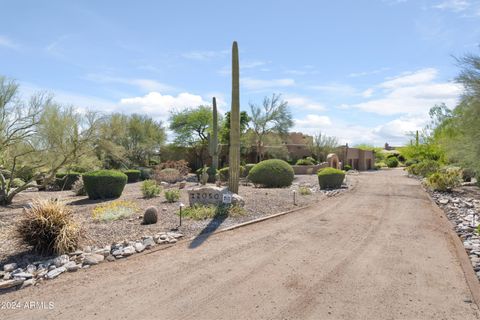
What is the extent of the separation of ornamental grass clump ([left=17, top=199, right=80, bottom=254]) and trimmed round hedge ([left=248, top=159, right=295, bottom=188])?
1236 centimetres

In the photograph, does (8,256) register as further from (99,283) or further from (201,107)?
(201,107)

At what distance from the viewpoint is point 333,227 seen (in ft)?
29.7

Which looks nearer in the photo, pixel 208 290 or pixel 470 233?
pixel 208 290

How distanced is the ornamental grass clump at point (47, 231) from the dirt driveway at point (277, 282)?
978mm

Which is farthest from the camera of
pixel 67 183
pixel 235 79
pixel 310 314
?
pixel 67 183

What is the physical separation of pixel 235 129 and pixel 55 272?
23.8 ft

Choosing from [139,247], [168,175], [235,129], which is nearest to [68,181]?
[168,175]

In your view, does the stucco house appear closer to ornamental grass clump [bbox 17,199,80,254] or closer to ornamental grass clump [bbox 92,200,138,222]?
ornamental grass clump [bbox 92,200,138,222]

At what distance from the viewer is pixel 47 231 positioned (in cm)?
659

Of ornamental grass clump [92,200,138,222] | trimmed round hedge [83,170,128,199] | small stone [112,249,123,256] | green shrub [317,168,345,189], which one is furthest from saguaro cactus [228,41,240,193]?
green shrub [317,168,345,189]

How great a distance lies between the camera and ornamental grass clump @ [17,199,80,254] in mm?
6527

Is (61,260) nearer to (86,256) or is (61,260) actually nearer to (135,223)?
(86,256)

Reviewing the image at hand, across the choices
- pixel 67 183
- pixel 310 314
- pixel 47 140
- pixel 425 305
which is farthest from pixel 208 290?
pixel 67 183

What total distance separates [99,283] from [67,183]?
18224mm
